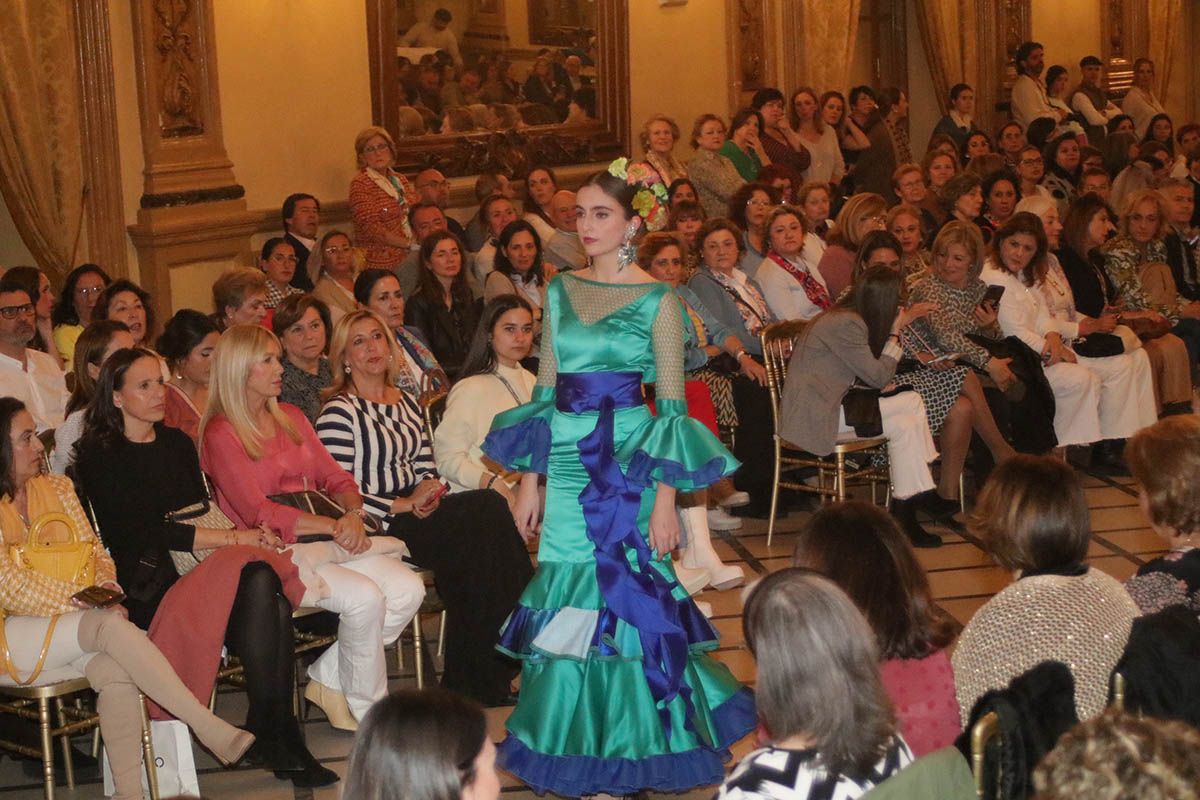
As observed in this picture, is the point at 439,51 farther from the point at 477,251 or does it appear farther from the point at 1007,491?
the point at 1007,491

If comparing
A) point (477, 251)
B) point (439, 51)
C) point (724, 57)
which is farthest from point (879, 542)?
point (724, 57)

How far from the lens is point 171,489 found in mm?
4504

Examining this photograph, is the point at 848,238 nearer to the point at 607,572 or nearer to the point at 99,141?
the point at 99,141

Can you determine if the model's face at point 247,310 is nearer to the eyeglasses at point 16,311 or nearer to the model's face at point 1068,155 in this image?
the eyeglasses at point 16,311

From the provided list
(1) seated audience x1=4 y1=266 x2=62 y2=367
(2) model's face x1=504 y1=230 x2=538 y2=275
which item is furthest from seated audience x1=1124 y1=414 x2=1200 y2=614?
(2) model's face x1=504 y1=230 x2=538 y2=275

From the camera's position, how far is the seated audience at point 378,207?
8.86m

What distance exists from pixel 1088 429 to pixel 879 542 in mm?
4831

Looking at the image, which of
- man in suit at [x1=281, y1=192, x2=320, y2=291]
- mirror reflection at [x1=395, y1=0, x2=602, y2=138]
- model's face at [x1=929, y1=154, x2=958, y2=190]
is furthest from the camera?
mirror reflection at [x1=395, y1=0, x2=602, y2=138]

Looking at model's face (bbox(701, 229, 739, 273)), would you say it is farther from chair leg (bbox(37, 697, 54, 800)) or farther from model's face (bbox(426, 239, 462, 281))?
chair leg (bbox(37, 697, 54, 800))

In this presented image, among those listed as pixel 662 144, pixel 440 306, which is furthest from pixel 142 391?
pixel 662 144

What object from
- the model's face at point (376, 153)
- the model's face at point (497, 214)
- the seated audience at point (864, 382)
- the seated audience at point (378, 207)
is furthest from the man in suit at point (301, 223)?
the seated audience at point (864, 382)

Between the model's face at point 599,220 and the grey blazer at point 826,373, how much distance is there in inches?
99.7

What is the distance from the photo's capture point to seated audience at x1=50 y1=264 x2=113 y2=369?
6450mm

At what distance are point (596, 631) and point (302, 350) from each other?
217 centimetres
